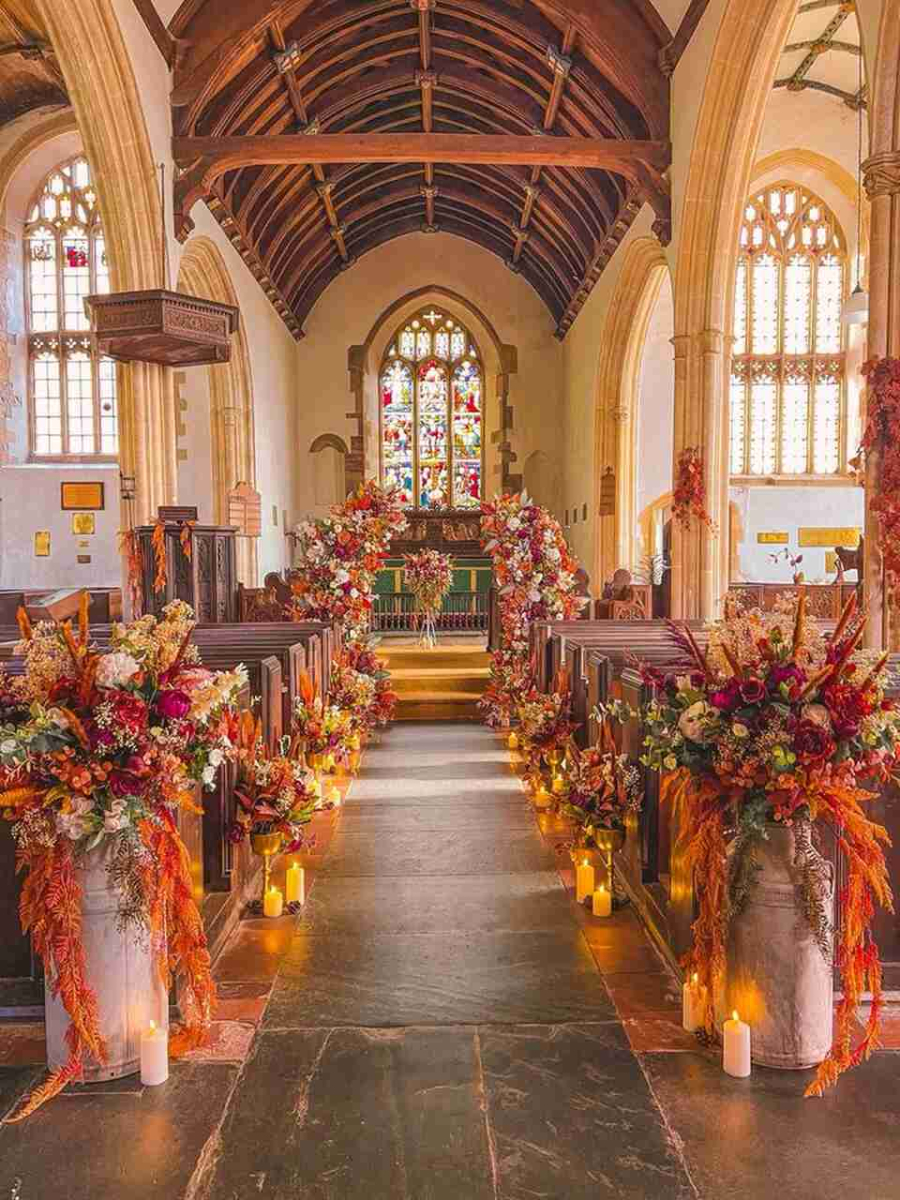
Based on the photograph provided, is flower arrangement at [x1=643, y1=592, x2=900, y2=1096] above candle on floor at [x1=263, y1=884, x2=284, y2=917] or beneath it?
above

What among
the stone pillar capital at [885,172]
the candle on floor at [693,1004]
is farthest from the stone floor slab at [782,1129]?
the stone pillar capital at [885,172]

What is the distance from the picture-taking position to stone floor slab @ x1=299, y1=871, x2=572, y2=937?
3.15 metres

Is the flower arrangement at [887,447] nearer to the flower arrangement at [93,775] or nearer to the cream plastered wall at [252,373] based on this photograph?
the flower arrangement at [93,775]

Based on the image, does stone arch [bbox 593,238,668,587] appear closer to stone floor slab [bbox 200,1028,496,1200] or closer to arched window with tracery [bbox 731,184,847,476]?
arched window with tracery [bbox 731,184,847,476]

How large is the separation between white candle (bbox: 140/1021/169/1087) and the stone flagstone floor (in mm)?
47

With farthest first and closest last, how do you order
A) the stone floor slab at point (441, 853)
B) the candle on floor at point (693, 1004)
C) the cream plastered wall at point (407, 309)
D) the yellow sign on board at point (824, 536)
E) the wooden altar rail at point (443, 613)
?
the cream plastered wall at point (407, 309)
the yellow sign on board at point (824, 536)
the wooden altar rail at point (443, 613)
the stone floor slab at point (441, 853)
the candle on floor at point (693, 1004)

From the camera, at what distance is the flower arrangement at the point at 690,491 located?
27.2ft

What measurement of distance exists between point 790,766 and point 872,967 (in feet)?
1.76

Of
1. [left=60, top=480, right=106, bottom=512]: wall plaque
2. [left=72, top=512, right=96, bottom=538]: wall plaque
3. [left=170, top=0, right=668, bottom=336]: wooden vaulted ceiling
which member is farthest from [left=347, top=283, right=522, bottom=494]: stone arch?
[left=72, top=512, right=96, bottom=538]: wall plaque

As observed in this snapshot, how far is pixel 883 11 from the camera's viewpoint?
4453 millimetres

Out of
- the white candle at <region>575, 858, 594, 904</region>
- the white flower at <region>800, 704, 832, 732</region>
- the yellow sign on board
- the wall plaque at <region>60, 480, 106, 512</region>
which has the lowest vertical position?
the white candle at <region>575, 858, 594, 904</region>

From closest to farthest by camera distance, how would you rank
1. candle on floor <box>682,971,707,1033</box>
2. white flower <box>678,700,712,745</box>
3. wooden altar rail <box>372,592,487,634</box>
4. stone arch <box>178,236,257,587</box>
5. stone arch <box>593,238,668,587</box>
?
white flower <box>678,700,712,745</box>
candle on floor <box>682,971,707,1033</box>
stone arch <box>593,238,668,587</box>
stone arch <box>178,236,257,587</box>
wooden altar rail <box>372,592,487,634</box>

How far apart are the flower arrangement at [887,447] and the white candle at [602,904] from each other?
219 cm

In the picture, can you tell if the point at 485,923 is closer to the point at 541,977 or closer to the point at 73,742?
the point at 541,977
